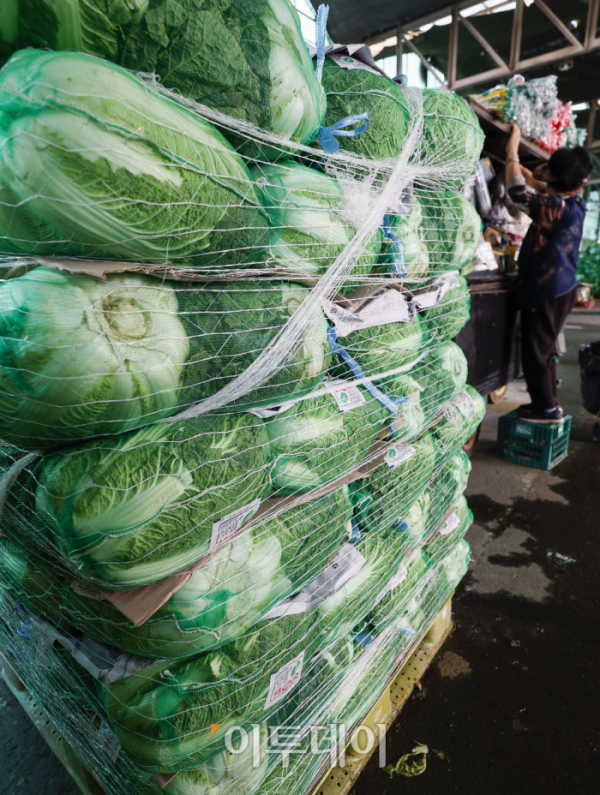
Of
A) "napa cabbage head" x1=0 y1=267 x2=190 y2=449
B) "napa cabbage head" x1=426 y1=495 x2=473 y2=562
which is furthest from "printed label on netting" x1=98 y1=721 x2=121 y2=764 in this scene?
"napa cabbage head" x1=426 y1=495 x2=473 y2=562

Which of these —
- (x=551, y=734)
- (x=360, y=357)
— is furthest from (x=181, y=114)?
(x=551, y=734)

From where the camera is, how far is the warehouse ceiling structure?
6043 mm

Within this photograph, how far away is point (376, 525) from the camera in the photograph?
1557mm

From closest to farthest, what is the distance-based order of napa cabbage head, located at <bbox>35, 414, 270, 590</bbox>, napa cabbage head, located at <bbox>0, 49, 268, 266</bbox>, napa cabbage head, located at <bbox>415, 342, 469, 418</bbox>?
napa cabbage head, located at <bbox>0, 49, 268, 266</bbox>
napa cabbage head, located at <bbox>35, 414, 270, 590</bbox>
napa cabbage head, located at <bbox>415, 342, 469, 418</bbox>

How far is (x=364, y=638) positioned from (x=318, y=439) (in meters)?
0.85

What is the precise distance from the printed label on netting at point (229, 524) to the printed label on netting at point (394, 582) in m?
0.79

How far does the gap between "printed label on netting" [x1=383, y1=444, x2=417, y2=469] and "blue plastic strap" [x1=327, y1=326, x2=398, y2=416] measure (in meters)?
0.14

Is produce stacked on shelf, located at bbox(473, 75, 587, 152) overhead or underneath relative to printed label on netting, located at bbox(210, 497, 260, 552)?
overhead

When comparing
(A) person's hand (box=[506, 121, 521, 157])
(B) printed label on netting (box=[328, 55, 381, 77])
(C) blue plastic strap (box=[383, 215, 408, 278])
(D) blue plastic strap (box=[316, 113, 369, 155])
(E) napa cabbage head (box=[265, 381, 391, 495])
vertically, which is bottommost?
(E) napa cabbage head (box=[265, 381, 391, 495])

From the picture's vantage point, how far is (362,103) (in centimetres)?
128

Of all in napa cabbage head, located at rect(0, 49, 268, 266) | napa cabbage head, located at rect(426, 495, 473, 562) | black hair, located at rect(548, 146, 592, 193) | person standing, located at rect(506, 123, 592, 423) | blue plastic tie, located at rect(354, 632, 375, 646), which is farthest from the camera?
person standing, located at rect(506, 123, 592, 423)

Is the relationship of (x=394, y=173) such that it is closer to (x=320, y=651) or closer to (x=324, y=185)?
(x=324, y=185)

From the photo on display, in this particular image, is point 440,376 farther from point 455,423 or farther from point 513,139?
point 513,139

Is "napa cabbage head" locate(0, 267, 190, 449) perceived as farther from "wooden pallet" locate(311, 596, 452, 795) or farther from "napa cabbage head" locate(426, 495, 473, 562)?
"napa cabbage head" locate(426, 495, 473, 562)
